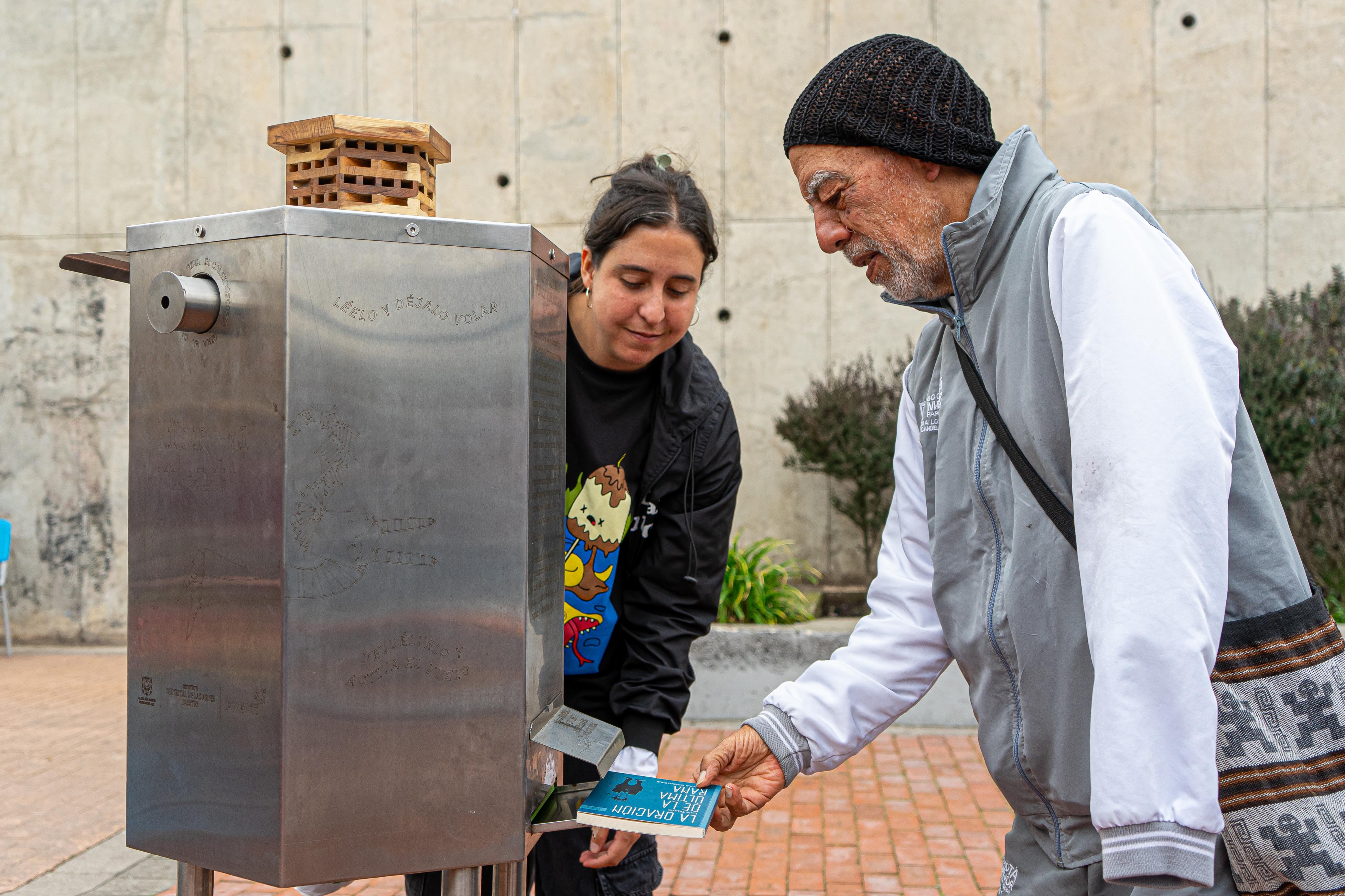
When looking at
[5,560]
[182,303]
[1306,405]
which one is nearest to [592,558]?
[182,303]

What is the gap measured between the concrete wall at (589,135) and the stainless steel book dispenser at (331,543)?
644cm

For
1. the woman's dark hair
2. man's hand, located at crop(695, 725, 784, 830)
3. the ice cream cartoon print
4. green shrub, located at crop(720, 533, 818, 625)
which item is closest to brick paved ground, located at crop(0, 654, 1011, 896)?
green shrub, located at crop(720, 533, 818, 625)

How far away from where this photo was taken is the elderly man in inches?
48.3

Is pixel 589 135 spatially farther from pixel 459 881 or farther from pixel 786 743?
pixel 459 881

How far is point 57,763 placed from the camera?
5.09 metres

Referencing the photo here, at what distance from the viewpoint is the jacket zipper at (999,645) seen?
1.57m

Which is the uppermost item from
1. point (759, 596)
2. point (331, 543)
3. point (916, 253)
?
point (916, 253)

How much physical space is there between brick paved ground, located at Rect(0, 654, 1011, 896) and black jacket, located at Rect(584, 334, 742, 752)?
5.63 ft

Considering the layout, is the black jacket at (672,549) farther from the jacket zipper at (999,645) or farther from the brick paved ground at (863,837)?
the brick paved ground at (863,837)

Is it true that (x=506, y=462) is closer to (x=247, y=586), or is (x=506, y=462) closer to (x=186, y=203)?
(x=247, y=586)

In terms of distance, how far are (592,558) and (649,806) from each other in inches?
30.1

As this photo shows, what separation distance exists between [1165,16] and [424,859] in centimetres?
803

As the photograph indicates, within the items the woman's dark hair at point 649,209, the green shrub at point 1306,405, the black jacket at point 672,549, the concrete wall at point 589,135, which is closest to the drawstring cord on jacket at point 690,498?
the black jacket at point 672,549

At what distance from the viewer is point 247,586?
146 cm
